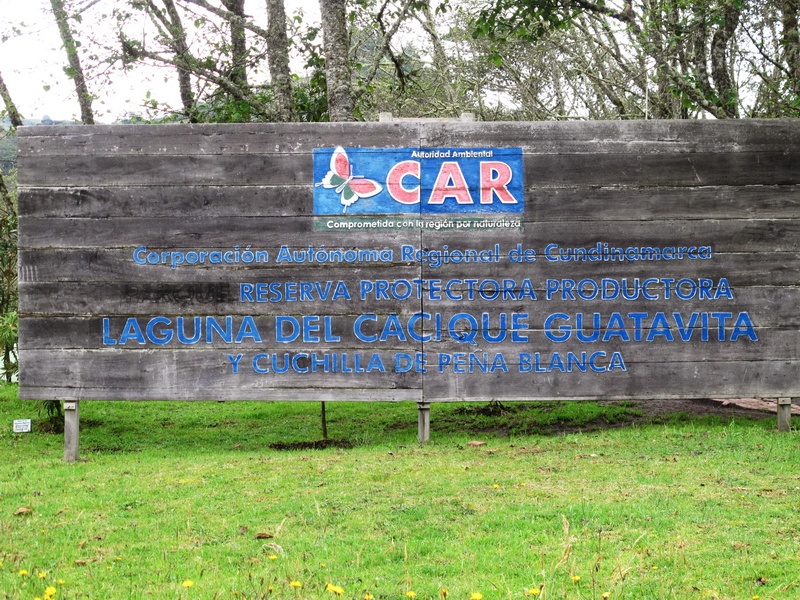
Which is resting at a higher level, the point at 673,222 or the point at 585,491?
the point at 673,222

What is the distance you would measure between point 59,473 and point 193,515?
2355mm

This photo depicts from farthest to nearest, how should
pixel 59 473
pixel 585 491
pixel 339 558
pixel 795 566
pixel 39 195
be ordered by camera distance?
1. pixel 39 195
2. pixel 59 473
3. pixel 585 491
4. pixel 339 558
5. pixel 795 566

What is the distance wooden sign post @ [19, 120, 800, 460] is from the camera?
7777mm

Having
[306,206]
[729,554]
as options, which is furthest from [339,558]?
[306,206]

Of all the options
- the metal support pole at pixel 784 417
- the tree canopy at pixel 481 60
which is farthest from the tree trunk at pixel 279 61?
the metal support pole at pixel 784 417

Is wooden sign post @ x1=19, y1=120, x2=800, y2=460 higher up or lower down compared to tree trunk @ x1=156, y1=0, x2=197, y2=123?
lower down

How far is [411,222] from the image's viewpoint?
780 cm

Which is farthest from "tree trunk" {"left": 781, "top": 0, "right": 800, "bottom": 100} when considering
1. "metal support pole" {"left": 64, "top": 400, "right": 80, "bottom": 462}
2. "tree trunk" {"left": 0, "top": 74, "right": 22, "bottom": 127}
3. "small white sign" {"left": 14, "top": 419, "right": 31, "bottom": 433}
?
"tree trunk" {"left": 0, "top": 74, "right": 22, "bottom": 127}

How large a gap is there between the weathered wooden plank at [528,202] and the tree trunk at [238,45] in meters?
5.40

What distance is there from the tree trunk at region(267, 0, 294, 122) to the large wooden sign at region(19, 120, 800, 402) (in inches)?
146

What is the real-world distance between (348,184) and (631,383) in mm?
3230

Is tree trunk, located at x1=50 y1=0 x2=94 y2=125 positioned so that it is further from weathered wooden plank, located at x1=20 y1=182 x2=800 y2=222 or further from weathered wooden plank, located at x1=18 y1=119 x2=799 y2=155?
weathered wooden plank, located at x1=20 y1=182 x2=800 y2=222

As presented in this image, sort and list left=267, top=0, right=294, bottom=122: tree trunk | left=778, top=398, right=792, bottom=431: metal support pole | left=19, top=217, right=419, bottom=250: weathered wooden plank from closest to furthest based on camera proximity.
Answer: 1. left=19, top=217, right=419, bottom=250: weathered wooden plank
2. left=778, top=398, right=792, bottom=431: metal support pole
3. left=267, top=0, right=294, bottom=122: tree trunk

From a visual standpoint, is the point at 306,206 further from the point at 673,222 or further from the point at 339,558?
the point at 339,558
